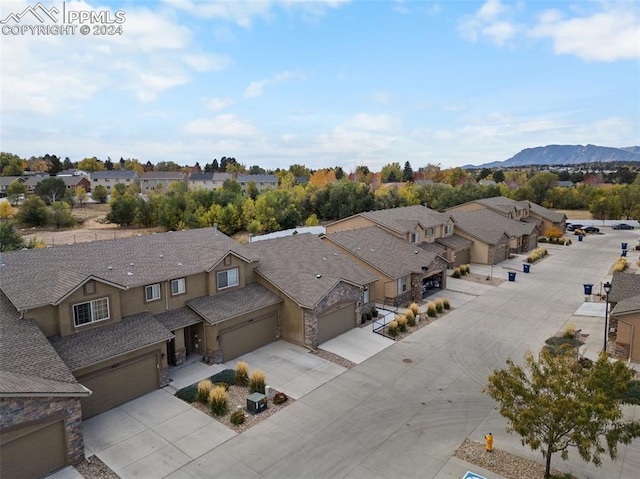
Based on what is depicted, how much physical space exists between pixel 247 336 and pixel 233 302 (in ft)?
6.37

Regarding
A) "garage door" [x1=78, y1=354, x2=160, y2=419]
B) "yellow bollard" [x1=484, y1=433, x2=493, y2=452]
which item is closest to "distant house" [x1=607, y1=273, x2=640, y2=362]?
"yellow bollard" [x1=484, y1=433, x2=493, y2=452]

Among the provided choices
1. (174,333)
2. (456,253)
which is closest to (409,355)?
(174,333)

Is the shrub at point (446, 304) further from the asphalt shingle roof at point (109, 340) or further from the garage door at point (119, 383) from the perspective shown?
the garage door at point (119, 383)

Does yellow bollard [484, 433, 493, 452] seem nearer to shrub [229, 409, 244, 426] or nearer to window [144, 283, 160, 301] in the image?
shrub [229, 409, 244, 426]

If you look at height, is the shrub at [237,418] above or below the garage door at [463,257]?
below

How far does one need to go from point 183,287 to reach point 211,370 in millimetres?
4460

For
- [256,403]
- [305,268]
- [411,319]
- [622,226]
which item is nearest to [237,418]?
[256,403]

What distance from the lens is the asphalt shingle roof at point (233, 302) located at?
20825 millimetres

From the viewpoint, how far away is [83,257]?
2030 centimetres

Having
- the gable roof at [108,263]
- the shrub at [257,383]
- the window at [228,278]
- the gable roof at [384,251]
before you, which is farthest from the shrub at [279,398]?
the gable roof at [384,251]

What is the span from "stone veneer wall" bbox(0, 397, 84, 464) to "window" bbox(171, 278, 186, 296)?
25.6 ft

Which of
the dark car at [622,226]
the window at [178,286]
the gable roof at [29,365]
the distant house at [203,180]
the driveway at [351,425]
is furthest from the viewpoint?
the distant house at [203,180]

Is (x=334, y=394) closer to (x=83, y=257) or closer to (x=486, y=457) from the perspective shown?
(x=486, y=457)

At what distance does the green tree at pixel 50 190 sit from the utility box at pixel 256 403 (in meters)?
98.0
